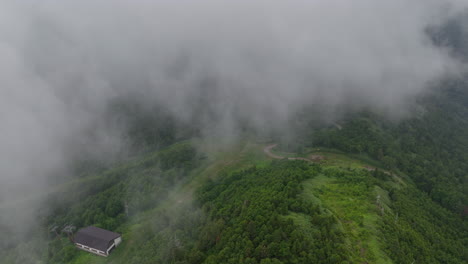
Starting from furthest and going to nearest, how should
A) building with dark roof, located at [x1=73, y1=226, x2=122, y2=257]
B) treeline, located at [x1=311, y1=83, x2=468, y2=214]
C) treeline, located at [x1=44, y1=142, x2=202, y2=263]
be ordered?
treeline, located at [x1=311, y1=83, x2=468, y2=214]
treeline, located at [x1=44, y1=142, x2=202, y2=263]
building with dark roof, located at [x1=73, y1=226, x2=122, y2=257]

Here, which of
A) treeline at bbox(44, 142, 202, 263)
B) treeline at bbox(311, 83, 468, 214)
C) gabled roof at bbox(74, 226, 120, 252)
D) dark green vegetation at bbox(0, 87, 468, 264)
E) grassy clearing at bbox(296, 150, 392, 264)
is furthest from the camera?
treeline at bbox(311, 83, 468, 214)

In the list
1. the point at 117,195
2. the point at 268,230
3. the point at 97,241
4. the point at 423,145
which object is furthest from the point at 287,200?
the point at 423,145

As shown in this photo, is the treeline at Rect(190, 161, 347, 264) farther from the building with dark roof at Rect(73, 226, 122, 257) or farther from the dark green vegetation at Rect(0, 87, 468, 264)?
the building with dark roof at Rect(73, 226, 122, 257)

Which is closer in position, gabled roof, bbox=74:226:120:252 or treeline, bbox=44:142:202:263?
gabled roof, bbox=74:226:120:252

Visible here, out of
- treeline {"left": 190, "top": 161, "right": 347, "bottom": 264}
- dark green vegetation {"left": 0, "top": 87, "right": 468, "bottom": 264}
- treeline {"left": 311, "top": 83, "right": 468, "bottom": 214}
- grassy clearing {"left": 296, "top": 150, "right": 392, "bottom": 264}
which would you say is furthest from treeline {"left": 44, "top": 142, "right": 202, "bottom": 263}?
treeline {"left": 311, "top": 83, "right": 468, "bottom": 214}

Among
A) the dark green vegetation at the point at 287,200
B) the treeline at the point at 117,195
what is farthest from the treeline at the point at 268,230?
the treeline at the point at 117,195

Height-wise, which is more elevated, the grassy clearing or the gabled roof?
the grassy clearing

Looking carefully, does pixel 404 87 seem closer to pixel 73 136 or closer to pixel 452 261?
pixel 452 261

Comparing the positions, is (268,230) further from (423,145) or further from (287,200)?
(423,145)
